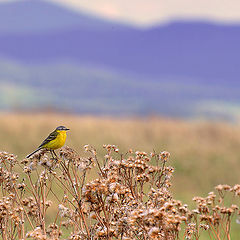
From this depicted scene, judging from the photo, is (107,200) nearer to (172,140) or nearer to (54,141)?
(54,141)

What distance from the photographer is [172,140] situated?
2864 centimetres

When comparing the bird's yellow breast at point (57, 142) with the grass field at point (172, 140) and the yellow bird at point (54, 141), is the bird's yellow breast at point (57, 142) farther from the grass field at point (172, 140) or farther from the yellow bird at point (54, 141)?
the grass field at point (172, 140)

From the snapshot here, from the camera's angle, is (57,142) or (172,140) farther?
(172,140)

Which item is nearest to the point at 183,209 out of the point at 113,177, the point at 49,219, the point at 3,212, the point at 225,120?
the point at 113,177

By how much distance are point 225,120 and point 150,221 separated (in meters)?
34.0

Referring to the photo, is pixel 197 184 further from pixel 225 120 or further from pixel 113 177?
pixel 113 177

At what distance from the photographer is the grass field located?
22.4 meters

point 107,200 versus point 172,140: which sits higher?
point 107,200

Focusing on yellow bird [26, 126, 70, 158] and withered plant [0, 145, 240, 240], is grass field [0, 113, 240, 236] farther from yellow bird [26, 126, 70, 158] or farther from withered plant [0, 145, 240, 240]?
withered plant [0, 145, 240, 240]

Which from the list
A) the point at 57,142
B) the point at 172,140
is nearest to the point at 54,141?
the point at 57,142

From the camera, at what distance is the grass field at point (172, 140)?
2241 centimetres

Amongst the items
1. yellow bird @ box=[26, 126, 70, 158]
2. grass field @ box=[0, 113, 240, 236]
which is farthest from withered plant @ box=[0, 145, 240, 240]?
grass field @ box=[0, 113, 240, 236]

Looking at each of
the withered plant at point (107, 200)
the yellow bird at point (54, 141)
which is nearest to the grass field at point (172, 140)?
the yellow bird at point (54, 141)

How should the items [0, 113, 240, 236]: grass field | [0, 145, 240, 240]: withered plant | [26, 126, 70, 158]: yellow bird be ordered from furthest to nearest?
[0, 113, 240, 236]: grass field → [26, 126, 70, 158]: yellow bird → [0, 145, 240, 240]: withered plant
